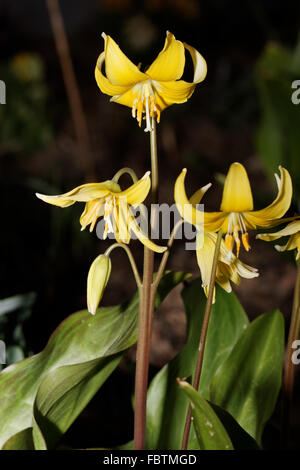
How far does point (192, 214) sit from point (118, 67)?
24 cm

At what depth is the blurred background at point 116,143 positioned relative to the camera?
78.6 inches

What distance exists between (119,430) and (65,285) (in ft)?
3.73

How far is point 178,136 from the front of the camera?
379 cm

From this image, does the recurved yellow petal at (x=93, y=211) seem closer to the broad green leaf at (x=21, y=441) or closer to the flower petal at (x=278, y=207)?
the flower petal at (x=278, y=207)

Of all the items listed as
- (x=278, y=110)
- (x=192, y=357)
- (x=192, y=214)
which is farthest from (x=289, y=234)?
(x=278, y=110)

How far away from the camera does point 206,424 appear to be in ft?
2.48

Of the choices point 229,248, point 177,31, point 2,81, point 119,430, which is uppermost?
point 177,31

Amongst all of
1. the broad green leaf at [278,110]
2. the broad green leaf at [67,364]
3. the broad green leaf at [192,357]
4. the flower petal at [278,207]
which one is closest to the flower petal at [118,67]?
the flower petal at [278,207]

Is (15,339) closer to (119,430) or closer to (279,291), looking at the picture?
(119,430)

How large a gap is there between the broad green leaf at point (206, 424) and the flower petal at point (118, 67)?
45 cm

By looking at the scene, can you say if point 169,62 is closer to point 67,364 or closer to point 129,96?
point 129,96

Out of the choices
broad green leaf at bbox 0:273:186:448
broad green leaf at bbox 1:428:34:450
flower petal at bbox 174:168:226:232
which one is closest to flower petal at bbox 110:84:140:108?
flower petal at bbox 174:168:226:232

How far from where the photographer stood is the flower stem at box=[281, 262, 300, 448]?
90 cm
